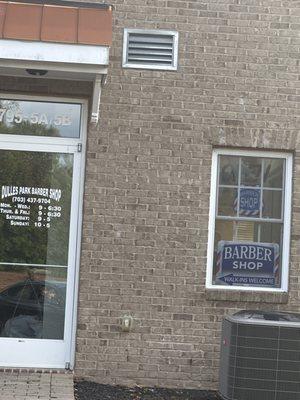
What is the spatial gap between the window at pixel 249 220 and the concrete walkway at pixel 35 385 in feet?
6.18

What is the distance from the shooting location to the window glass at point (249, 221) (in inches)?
282


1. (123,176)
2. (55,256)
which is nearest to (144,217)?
(123,176)

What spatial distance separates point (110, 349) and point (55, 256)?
3.84 feet

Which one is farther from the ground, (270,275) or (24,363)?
(270,275)

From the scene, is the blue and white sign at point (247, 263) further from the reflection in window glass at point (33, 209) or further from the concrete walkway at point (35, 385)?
the concrete walkway at point (35, 385)

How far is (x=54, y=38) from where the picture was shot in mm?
5898

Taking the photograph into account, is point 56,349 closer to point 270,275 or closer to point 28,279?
point 28,279

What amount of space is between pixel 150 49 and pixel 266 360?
348cm

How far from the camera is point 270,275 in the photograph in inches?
283

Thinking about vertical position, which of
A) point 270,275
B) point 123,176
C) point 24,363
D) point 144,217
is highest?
point 123,176

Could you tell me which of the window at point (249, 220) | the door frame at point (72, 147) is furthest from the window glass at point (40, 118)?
the window at point (249, 220)

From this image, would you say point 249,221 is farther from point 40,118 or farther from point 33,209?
point 40,118

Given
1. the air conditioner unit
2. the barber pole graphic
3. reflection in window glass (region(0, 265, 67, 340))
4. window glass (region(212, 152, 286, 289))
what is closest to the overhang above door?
window glass (region(212, 152, 286, 289))

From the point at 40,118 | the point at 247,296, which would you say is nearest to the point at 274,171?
the point at 247,296
